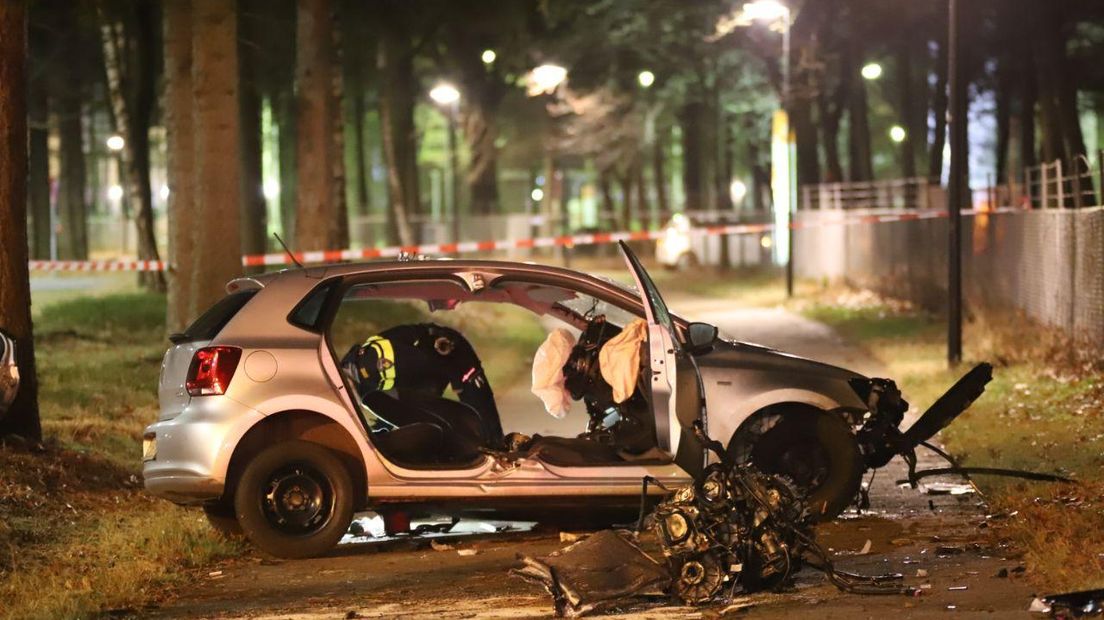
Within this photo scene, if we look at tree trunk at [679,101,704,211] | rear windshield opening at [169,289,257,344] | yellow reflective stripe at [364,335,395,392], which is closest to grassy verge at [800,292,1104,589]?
yellow reflective stripe at [364,335,395,392]

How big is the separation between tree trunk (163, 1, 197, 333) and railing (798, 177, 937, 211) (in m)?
16.9

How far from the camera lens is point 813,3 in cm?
3769

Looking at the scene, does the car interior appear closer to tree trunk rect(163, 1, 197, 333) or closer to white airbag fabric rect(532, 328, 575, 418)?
white airbag fabric rect(532, 328, 575, 418)

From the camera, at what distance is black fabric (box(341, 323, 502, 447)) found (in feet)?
33.4

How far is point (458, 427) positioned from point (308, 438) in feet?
3.48

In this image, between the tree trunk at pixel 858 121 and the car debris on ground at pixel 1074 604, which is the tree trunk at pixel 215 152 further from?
Answer: the tree trunk at pixel 858 121

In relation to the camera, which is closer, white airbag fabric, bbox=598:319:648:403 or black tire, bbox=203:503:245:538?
white airbag fabric, bbox=598:319:648:403

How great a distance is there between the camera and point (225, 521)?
955 cm

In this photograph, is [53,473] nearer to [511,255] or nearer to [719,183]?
[511,255]

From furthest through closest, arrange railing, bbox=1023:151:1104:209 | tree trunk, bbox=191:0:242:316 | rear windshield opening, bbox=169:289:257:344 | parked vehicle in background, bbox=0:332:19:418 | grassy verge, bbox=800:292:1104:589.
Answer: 1. tree trunk, bbox=191:0:242:316
2. railing, bbox=1023:151:1104:209
3. parked vehicle in background, bbox=0:332:19:418
4. rear windshield opening, bbox=169:289:257:344
5. grassy verge, bbox=800:292:1104:589

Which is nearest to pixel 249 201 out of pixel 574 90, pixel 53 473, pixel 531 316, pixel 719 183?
pixel 531 316

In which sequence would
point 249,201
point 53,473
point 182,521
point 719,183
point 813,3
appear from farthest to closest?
point 719,183 → point 813,3 → point 249,201 → point 53,473 → point 182,521

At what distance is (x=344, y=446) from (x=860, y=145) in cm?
3963

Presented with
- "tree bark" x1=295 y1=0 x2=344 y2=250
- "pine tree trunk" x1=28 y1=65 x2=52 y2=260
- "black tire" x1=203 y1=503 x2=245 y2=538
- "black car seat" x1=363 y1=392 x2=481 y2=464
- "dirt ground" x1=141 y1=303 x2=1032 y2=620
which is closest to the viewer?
"dirt ground" x1=141 y1=303 x2=1032 y2=620
